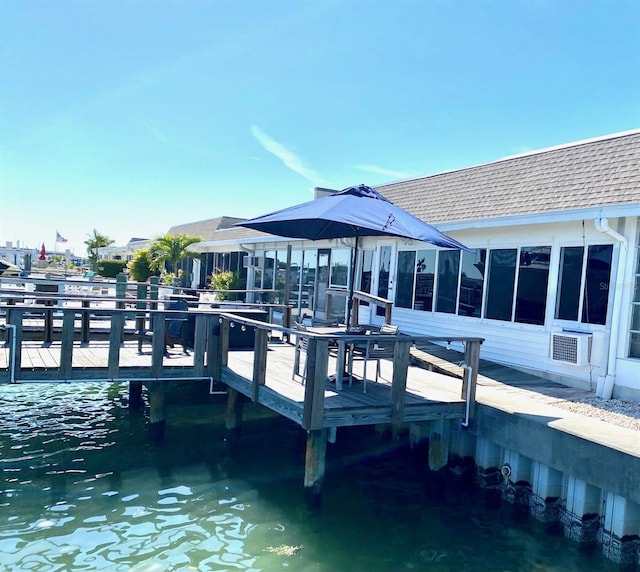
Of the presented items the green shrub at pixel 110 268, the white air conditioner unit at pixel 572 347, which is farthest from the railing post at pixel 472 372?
the green shrub at pixel 110 268

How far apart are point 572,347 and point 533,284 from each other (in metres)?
1.35

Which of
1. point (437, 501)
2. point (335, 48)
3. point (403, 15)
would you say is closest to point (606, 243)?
point (437, 501)

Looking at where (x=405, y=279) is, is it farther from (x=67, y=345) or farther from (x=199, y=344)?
(x=67, y=345)

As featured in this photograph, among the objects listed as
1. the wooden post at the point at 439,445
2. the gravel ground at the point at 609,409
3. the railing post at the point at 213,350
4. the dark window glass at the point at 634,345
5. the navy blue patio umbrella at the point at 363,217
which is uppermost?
the navy blue patio umbrella at the point at 363,217

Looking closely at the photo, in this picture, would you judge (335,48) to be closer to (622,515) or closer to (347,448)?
(347,448)

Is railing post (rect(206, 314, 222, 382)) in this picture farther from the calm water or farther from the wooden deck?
the calm water

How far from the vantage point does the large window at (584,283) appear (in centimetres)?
737

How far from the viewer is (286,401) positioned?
559 cm

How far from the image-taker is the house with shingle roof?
7078 millimetres

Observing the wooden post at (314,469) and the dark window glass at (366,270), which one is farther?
the dark window glass at (366,270)

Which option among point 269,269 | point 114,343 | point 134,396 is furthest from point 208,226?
point 114,343

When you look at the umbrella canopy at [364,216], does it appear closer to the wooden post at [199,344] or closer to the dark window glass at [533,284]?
the wooden post at [199,344]

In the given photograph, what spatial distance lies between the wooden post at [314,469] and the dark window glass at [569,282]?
4.64 meters

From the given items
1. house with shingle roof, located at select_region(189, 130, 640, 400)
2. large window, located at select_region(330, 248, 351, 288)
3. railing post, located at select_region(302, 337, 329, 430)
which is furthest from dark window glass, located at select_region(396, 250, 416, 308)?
railing post, located at select_region(302, 337, 329, 430)
